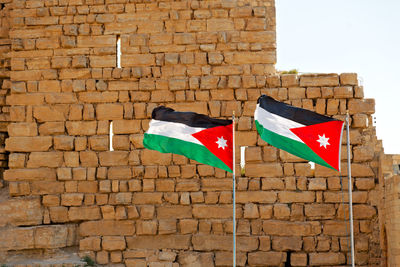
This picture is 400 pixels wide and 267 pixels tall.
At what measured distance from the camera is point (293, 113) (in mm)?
9133

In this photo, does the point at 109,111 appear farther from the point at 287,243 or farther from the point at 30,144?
the point at 287,243

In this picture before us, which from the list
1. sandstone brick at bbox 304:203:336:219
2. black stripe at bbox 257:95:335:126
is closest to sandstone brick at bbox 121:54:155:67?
→ black stripe at bbox 257:95:335:126

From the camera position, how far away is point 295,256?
35.7ft

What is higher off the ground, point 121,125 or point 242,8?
point 242,8

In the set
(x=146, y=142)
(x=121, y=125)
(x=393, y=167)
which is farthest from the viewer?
(x=121, y=125)

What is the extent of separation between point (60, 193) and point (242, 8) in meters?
4.87

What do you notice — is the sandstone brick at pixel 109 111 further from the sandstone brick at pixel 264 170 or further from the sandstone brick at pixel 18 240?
the sandstone brick at pixel 264 170

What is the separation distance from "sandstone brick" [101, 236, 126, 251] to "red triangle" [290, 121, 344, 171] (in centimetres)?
404

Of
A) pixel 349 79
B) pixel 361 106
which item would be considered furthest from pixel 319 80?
pixel 361 106

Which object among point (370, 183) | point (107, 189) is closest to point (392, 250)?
point (370, 183)

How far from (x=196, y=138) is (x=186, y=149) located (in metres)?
0.23

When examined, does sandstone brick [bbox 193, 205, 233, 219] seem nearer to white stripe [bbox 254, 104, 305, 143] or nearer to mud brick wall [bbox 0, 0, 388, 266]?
mud brick wall [bbox 0, 0, 388, 266]

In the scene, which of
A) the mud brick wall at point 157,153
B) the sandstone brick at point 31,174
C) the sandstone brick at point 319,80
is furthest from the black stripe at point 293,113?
the sandstone brick at point 31,174

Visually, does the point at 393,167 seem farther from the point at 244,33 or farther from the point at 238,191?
the point at 244,33
